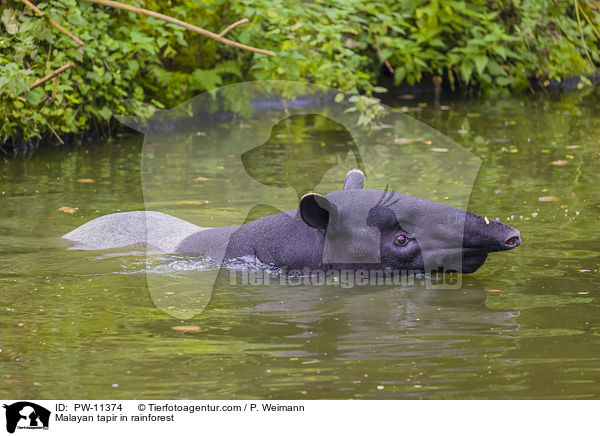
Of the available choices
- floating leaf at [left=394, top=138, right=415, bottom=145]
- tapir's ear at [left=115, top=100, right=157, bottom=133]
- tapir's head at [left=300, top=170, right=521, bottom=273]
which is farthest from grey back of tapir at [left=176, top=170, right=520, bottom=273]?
floating leaf at [left=394, top=138, right=415, bottom=145]

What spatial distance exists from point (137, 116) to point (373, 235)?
8101 mm

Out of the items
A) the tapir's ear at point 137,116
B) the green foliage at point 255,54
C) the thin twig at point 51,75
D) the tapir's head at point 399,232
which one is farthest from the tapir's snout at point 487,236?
the thin twig at point 51,75

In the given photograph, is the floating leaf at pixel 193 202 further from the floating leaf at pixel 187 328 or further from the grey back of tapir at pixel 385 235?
the floating leaf at pixel 187 328

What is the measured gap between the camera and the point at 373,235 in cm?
A: 640

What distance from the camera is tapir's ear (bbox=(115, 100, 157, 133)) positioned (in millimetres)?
12820

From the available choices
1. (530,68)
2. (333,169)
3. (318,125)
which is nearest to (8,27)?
(333,169)

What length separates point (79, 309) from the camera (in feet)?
20.6

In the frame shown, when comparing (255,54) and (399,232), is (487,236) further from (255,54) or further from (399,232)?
(255,54)

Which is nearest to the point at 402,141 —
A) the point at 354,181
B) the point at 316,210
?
the point at 354,181

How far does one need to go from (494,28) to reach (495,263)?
1132 cm

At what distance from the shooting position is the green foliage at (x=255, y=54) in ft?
39.6

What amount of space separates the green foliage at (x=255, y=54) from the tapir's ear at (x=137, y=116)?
19 centimetres

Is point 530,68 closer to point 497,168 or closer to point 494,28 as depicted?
point 494,28
